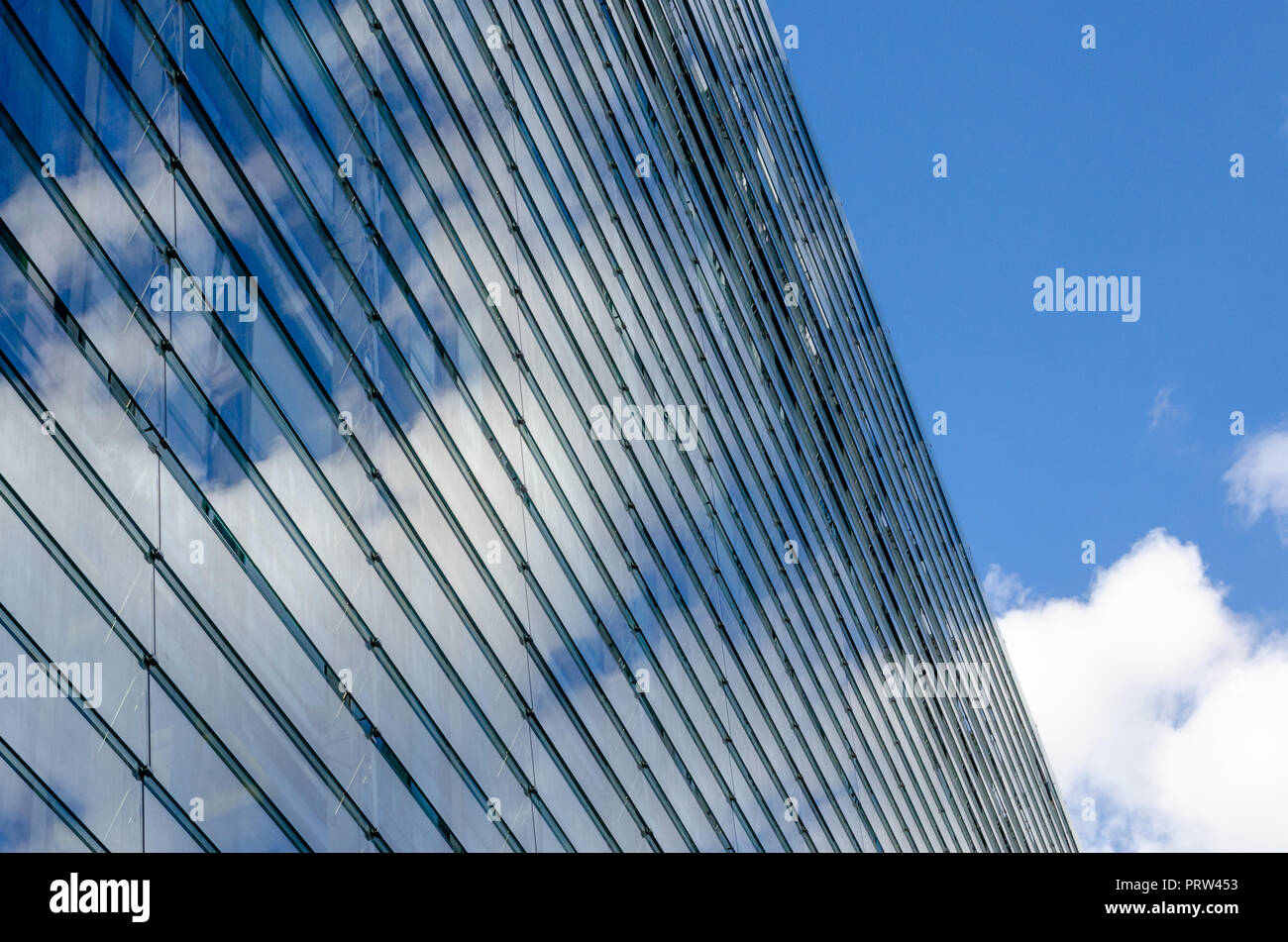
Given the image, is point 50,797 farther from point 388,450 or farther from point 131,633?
point 388,450

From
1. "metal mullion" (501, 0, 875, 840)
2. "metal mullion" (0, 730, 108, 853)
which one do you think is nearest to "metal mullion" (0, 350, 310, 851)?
"metal mullion" (0, 730, 108, 853)

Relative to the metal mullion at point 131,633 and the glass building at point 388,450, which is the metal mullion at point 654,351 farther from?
the metal mullion at point 131,633

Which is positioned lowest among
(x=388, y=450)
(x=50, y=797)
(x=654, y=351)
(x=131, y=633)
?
(x=50, y=797)

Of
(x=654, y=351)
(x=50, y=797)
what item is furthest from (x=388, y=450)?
(x=654, y=351)

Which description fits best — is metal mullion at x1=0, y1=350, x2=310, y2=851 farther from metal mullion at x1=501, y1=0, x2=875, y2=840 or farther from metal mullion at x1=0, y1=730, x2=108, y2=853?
metal mullion at x1=501, y1=0, x2=875, y2=840

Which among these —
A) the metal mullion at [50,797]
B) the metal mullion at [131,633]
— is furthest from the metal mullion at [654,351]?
the metal mullion at [50,797]

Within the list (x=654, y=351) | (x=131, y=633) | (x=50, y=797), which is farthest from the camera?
(x=654, y=351)

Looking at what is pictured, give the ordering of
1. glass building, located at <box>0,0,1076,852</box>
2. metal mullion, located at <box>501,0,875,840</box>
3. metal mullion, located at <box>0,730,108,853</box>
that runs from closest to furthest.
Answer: metal mullion, located at <box>0,730,108,853</box> → glass building, located at <box>0,0,1076,852</box> → metal mullion, located at <box>501,0,875,840</box>

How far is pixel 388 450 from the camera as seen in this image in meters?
18.4

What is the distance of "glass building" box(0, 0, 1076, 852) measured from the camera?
12.4 metres

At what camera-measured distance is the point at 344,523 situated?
1689cm

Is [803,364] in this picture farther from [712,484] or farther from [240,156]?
[240,156]

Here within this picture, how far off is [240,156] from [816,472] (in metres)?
32.8
